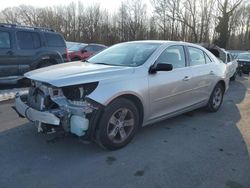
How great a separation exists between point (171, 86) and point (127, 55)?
956mm

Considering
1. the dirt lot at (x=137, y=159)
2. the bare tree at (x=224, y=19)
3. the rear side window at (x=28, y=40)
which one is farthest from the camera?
the bare tree at (x=224, y=19)

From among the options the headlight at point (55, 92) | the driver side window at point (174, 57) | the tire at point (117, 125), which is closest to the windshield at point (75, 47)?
the driver side window at point (174, 57)

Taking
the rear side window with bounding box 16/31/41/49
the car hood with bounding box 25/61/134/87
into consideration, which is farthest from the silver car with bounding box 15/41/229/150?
the rear side window with bounding box 16/31/41/49

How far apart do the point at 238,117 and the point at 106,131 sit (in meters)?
3.69

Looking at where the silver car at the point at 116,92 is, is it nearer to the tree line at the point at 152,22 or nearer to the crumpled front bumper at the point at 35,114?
the crumpled front bumper at the point at 35,114

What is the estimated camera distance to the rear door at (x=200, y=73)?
5501 millimetres

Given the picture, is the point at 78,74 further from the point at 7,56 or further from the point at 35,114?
the point at 7,56

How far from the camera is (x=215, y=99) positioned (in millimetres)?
6531

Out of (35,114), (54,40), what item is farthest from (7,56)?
(35,114)

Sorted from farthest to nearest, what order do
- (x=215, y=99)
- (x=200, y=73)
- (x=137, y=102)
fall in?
1. (x=215, y=99)
2. (x=200, y=73)
3. (x=137, y=102)

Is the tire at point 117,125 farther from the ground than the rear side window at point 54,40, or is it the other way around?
the rear side window at point 54,40

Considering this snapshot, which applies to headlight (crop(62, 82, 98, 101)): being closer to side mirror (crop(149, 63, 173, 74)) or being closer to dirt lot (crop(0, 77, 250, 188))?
dirt lot (crop(0, 77, 250, 188))

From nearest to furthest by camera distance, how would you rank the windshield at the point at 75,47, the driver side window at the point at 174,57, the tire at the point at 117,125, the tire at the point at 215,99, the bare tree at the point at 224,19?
the tire at the point at 117,125
the driver side window at the point at 174,57
the tire at the point at 215,99
the windshield at the point at 75,47
the bare tree at the point at 224,19

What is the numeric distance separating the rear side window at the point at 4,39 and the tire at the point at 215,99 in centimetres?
598
